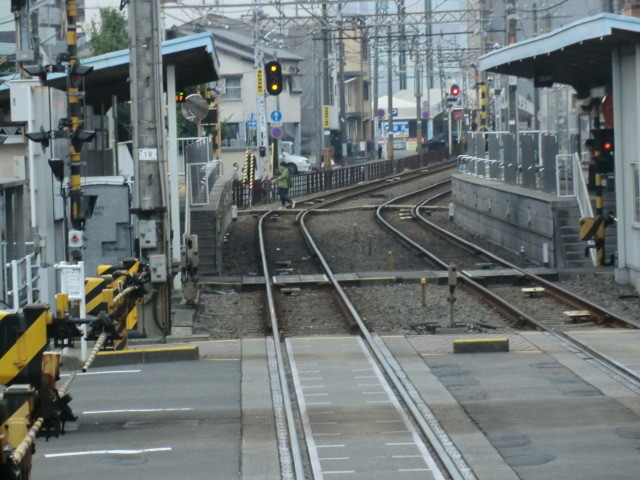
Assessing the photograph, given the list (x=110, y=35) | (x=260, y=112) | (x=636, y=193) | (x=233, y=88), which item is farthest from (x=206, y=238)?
(x=233, y=88)

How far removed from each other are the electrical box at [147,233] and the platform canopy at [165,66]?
2.93m

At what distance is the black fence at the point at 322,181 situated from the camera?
41250mm

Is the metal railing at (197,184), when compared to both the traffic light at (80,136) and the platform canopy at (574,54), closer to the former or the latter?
the platform canopy at (574,54)

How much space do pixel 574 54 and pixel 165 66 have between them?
7.15m

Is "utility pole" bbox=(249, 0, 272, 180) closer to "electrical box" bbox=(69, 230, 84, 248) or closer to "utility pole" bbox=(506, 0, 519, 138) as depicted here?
"utility pole" bbox=(506, 0, 519, 138)

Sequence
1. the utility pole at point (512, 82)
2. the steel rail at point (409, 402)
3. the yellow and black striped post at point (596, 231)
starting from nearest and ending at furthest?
the steel rail at point (409, 402) → the yellow and black striped post at point (596, 231) → the utility pole at point (512, 82)

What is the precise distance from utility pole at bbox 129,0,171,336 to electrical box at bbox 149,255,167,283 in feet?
0.29

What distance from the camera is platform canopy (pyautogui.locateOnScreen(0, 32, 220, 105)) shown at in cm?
1866

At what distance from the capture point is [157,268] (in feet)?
47.1

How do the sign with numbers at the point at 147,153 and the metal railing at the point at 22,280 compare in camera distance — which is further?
the sign with numbers at the point at 147,153

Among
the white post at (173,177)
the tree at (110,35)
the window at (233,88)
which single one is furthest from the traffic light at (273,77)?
the window at (233,88)

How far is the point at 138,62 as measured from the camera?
14.7 meters

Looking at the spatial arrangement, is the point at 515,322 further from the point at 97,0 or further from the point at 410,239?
the point at 97,0

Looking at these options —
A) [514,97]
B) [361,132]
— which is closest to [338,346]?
[514,97]
